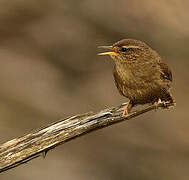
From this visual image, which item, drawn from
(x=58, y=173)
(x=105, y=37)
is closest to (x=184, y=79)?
(x=105, y=37)

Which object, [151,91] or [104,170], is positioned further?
[104,170]

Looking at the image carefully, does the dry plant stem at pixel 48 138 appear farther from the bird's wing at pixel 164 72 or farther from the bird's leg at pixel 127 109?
the bird's wing at pixel 164 72

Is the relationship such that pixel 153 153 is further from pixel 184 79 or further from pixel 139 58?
pixel 139 58

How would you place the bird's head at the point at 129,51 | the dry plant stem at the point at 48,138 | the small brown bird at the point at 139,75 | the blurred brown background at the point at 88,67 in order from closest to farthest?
the dry plant stem at the point at 48,138, the small brown bird at the point at 139,75, the bird's head at the point at 129,51, the blurred brown background at the point at 88,67

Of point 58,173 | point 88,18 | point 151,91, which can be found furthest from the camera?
point 88,18

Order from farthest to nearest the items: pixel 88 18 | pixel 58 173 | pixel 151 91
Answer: pixel 88 18
pixel 58 173
pixel 151 91

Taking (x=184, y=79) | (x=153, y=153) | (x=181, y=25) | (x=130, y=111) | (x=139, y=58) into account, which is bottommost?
(x=130, y=111)

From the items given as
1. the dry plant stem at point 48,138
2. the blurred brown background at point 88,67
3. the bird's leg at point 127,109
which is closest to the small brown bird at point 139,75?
the bird's leg at point 127,109
